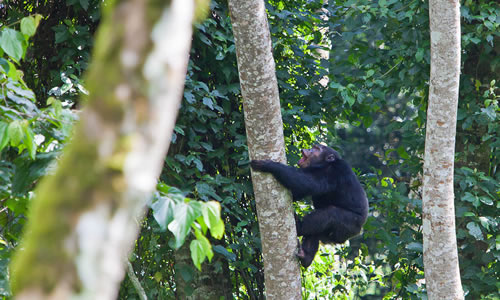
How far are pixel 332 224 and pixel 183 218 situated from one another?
3344 millimetres

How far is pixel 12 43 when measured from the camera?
97.7 inches

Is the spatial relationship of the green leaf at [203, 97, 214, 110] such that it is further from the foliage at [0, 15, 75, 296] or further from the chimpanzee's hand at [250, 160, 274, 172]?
the foliage at [0, 15, 75, 296]

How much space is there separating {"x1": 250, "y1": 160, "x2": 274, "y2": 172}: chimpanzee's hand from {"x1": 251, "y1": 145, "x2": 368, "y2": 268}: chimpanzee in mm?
932

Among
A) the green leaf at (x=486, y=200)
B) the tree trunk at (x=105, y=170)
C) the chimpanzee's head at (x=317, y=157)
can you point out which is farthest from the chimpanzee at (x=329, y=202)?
the tree trunk at (x=105, y=170)

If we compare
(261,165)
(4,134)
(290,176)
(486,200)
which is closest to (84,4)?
(261,165)

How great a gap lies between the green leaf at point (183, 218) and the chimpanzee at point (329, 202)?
2600 millimetres

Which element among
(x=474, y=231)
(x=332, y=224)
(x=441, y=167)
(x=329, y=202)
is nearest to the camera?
(x=441, y=167)

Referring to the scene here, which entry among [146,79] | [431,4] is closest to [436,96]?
[431,4]

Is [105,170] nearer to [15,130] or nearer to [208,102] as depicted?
[15,130]

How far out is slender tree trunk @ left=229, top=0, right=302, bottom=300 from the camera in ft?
11.9

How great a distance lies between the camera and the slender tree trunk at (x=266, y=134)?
3.62 meters

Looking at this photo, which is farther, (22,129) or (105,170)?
(22,129)

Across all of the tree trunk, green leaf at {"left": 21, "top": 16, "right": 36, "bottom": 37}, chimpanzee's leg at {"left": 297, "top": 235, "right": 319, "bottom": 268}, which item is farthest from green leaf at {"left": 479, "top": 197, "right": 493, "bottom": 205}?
the tree trunk

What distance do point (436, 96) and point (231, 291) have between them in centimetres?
269
